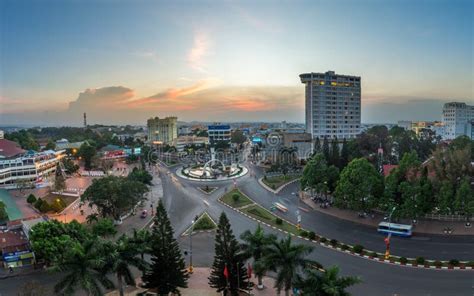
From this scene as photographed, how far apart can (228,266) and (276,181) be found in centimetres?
3874

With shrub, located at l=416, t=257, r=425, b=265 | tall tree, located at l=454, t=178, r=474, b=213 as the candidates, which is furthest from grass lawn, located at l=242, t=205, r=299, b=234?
tall tree, located at l=454, t=178, r=474, b=213

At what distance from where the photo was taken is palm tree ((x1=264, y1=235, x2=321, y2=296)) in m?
17.9

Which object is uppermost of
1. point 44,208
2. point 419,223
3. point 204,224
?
point 44,208

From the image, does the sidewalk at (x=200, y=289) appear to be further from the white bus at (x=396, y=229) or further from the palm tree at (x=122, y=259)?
the white bus at (x=396, y=229)

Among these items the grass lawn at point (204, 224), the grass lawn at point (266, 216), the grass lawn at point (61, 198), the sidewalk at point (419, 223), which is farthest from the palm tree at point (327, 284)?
the grass lawn at point (61, 198)

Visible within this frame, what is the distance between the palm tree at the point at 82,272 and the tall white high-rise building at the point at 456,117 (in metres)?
128

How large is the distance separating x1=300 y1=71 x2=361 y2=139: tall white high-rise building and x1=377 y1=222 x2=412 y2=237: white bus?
69.2m

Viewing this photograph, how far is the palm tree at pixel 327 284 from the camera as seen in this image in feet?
49.7

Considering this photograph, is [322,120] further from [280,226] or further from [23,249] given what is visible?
[23,249]

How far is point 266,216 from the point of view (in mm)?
38812

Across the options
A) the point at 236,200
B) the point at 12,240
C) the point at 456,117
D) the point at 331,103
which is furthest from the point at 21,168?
the point at 456,117

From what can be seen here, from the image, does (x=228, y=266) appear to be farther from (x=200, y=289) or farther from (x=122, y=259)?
(x=122, y=259)

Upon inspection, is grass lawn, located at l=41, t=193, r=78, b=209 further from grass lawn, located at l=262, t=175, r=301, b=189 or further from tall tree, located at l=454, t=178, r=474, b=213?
tall tree, located at l=454, t=178, r=474, b=213

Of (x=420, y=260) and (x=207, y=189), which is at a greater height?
(x=207, y=189)
